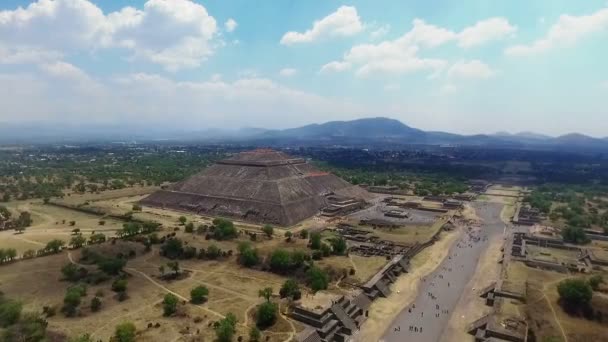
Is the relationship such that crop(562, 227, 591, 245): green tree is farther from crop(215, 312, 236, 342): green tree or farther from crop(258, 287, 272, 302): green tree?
crop(215, 312, 236, 342): green tree

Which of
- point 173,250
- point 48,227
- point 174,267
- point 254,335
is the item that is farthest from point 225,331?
point 48,227

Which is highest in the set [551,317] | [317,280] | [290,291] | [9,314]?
[9,314]

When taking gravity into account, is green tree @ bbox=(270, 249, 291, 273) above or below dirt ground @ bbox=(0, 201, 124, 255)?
above

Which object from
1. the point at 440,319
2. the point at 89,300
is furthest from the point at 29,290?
the point at 440,319

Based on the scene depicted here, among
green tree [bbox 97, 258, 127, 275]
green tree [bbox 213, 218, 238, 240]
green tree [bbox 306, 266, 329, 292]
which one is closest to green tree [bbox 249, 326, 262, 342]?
green tree [bbox 306, 266, 329, 292]

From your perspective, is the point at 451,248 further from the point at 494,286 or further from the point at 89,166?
the point at 89,166

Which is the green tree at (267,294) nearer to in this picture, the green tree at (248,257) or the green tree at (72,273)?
the green tree at (248,257)

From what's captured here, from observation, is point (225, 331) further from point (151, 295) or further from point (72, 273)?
point (72, 273)

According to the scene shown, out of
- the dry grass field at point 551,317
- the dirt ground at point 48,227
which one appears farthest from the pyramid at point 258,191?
the dry grass field at point 551,317
